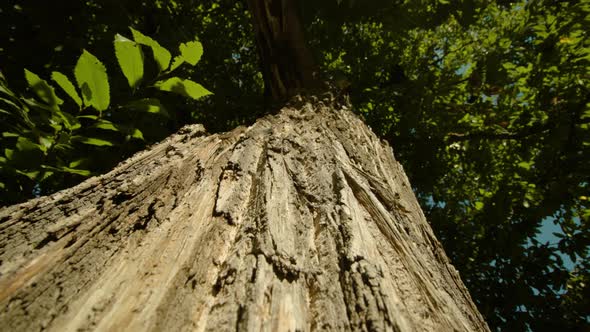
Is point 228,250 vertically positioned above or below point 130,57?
below

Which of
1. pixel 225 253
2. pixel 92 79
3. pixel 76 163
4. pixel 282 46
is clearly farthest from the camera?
pixel 282 46

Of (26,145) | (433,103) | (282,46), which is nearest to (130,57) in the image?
(26,145)

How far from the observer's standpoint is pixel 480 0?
11.0ft

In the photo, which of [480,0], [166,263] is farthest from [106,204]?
[480,0]

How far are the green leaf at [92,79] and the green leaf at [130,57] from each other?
6cm

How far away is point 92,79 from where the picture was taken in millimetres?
935

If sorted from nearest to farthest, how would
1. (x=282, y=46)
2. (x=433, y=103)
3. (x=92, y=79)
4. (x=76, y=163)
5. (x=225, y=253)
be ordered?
1. (x=225, y=253)
2. (x=92, y=79)
3. (x=76, y=163)
4. (x=282, y=46)
5. (x=433, y=103)

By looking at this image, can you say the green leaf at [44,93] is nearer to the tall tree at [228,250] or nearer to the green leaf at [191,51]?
the tall tree at [228,250]

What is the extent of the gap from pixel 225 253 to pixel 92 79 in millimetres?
698

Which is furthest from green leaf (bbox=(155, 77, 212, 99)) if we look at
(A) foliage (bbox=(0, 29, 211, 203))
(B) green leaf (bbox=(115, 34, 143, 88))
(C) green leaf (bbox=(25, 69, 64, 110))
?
(C) green leaf (bbox=(25, 69, 64, 110))

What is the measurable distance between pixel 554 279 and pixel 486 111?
2042mm

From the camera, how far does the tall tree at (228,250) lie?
→ 0.62 m

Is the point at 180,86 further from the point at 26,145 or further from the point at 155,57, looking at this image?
the point at 26,145

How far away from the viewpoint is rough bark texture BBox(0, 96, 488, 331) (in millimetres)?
614
